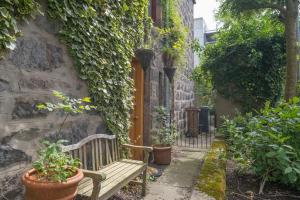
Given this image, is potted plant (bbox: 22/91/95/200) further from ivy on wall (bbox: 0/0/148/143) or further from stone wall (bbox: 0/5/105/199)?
ivy on wall (bbox: 0/0/148/143)

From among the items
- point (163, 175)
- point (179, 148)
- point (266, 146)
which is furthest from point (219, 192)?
point (179, 148)

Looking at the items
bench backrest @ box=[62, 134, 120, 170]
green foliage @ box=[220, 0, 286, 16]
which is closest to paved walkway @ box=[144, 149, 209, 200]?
bench backrest @ box=[62, 134, 120, 170]

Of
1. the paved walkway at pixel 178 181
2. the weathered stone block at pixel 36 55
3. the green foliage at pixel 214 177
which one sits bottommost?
the paved walkway at pixel 178 181

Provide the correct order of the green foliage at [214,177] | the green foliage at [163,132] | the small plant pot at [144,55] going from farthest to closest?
the green foliage at [163,132] < the small plant pot at [144,55] < the green foliage at [214,177]

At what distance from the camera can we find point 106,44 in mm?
3162

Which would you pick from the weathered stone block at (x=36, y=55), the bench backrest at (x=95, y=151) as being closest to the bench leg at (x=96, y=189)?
the bench backrest at (x=95, y=151)

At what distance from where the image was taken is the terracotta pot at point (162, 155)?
4664 mm

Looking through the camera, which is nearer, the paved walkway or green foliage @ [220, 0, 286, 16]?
the paved walkway

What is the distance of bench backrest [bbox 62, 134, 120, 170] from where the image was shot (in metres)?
2.58

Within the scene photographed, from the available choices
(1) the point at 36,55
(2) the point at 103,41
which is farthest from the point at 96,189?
(2) the point at 103,41

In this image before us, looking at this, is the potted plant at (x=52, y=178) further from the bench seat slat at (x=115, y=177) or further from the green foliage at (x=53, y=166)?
the bench seat slat at (x=115, y=177)

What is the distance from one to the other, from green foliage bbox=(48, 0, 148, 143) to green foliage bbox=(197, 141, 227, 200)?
1.27m

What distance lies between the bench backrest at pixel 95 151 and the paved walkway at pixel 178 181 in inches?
28.8

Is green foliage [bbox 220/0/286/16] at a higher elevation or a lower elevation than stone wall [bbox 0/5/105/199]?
higher
